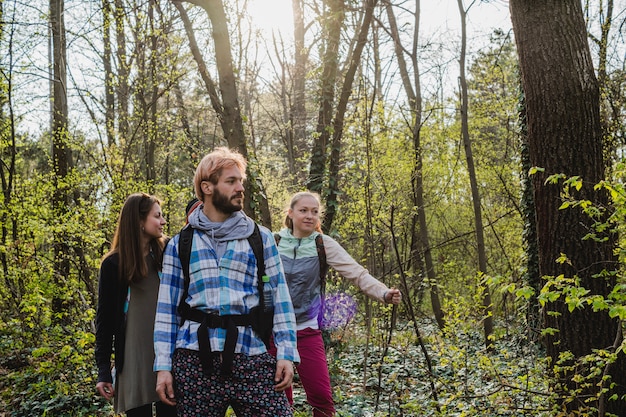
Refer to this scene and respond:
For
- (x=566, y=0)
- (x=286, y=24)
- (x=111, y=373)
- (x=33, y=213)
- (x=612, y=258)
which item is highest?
(x=286, y=24)

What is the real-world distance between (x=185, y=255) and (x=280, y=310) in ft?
1.78

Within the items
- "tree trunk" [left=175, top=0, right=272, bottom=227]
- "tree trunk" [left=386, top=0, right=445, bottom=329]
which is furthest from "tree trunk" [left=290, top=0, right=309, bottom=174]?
"tree trunk" [left=175, top=0, right=272, bottom=227]

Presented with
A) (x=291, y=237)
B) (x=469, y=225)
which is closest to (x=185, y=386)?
(x=291, y=237)

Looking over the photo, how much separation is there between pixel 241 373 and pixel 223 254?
57 cm

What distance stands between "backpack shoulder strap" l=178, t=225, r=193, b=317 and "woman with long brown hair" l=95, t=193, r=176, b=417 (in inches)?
32.5

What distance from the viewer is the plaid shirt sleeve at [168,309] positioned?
2578 mm

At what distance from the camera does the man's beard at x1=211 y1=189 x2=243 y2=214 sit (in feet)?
8.99

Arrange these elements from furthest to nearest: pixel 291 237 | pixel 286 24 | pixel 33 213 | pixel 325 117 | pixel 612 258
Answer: pixel 286 24
pixel 325 117
pixel 33 213
pixel 612 258
pixel 291 237

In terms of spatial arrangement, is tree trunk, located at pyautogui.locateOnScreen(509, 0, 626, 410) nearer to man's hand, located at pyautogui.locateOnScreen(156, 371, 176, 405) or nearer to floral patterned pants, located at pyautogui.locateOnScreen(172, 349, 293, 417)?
floral patterned pants, located at pyautogui.locateOnScreen(172, 349, 293, 417)

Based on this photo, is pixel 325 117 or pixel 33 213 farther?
pixel 325 117

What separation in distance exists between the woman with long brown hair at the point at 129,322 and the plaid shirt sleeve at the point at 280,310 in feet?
3.49

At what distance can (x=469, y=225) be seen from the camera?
653 inches

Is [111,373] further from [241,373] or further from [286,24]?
[286,24]

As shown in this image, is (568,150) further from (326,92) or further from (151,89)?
(151,89)
